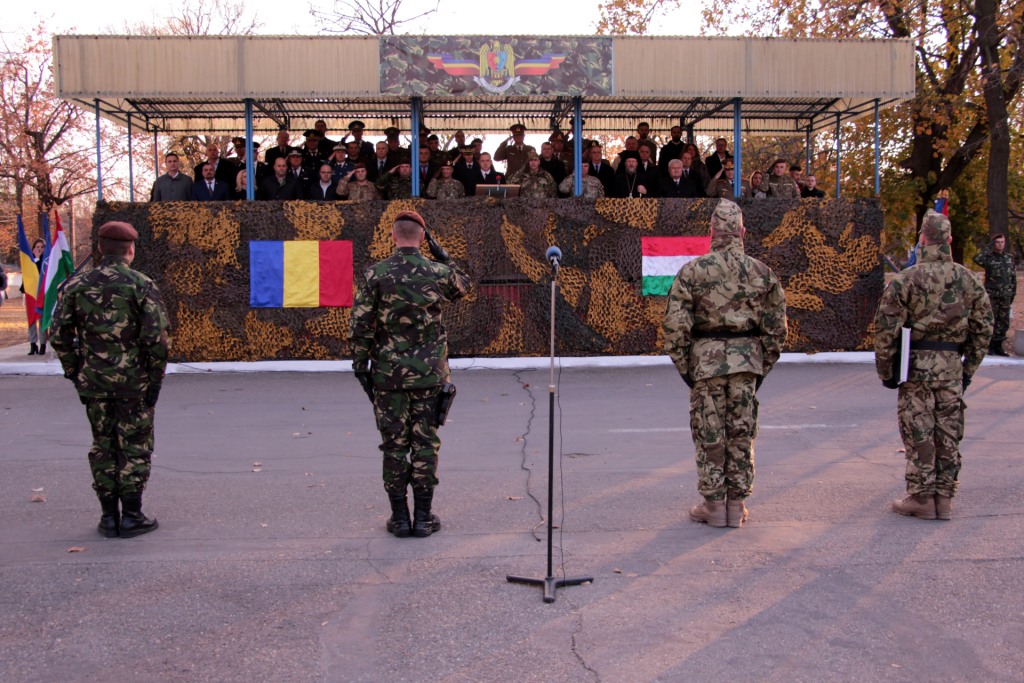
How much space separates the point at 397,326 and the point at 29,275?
12915mm

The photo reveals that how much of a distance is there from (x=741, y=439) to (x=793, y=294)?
9412mm

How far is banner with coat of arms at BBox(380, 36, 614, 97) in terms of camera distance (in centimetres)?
1380

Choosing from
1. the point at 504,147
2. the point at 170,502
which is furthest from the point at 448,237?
the point at 170,502

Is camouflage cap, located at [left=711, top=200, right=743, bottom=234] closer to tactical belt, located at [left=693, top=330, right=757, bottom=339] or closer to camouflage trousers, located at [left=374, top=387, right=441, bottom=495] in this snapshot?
tactical belt, located at [left=693, top=330, right=757, bottom=339]

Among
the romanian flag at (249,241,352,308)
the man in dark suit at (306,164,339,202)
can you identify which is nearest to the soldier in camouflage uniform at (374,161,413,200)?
the man in dark suit at (306,164,339,202)

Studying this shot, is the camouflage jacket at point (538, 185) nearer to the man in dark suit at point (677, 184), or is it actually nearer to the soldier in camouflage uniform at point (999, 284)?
the man in dark suit at point (677, 184)

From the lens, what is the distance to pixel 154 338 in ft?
18.5

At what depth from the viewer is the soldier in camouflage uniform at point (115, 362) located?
18.3 feet

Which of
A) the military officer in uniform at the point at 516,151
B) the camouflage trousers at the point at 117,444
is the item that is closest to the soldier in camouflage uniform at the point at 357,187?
the military officer in uniform at the point at 516,151

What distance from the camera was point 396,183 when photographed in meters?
14.6

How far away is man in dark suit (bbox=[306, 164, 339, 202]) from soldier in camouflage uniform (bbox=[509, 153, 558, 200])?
2.81m

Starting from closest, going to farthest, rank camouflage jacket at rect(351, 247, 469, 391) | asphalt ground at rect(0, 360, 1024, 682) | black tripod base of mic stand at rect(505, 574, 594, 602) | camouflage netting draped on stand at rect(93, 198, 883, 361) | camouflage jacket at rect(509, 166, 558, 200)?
asphalt ground at rect(0, 360, 1024, 682), black tripod base of mic stand at rect(505, 574, 594, 602), camouflage jacket at rect(351, 247, 469, 391), camouflage netting draped on stand at rect(93, 198, 883, 361), camouflage jacket at rect(509, 166, 558, 200)

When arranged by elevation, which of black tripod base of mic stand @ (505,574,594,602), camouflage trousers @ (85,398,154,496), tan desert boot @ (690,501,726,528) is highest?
camouflage trousers @ (85,398,154,496)

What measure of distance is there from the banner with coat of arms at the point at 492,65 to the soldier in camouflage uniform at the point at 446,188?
1.32 m
